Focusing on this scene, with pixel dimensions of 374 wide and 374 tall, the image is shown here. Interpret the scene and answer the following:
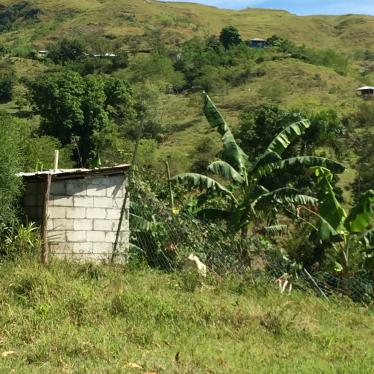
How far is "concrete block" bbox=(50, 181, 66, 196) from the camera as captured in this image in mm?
10453

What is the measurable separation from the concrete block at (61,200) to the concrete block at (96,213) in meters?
0.39

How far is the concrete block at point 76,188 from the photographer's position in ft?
34.9

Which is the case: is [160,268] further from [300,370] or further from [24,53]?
[24,53]

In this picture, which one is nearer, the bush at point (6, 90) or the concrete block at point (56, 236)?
the concrete block at point (56, 236)

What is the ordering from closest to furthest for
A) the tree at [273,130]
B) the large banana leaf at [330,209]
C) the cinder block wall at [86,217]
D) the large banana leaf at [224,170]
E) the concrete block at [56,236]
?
the concrete block at [56,236], the cinder block wall at [86,217], the large banana leaf at [330,209], the large banana leaf at [224,170], the tree at [273,130]

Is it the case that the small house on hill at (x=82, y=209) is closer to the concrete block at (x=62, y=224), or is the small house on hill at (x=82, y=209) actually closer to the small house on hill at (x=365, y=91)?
the concrete block at (x=62, y=224)

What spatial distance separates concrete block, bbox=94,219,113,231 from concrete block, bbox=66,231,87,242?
0.28 m

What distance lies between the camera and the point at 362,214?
1200 centimetres

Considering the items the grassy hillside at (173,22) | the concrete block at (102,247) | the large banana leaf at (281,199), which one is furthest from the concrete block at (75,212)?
the grassy hillside at (173,22)

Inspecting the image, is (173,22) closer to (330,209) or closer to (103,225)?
(330,209)

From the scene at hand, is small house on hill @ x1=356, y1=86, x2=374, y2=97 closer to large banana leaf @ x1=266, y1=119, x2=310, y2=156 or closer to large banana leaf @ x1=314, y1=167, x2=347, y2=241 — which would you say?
large banana leaf @ x1=266, y1=119, x2=310, y2=156

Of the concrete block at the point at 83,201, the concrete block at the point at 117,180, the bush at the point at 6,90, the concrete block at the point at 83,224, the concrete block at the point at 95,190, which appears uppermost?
the concrete block at the point at 117,180

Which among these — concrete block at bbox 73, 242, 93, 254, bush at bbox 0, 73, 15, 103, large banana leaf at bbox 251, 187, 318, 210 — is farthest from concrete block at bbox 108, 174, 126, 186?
bush at bbox 0, 73, 15, 103

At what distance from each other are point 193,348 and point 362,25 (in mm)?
168807
